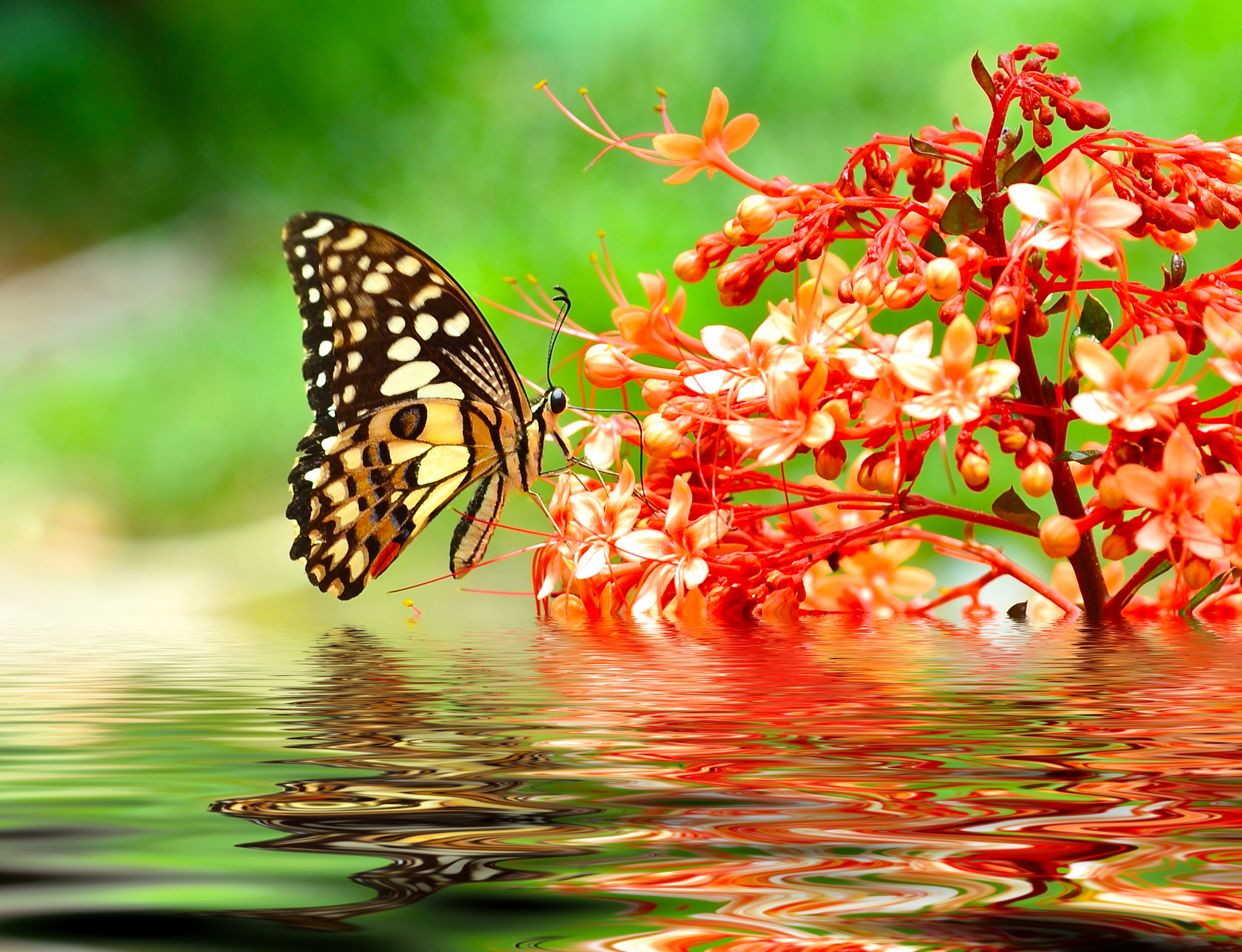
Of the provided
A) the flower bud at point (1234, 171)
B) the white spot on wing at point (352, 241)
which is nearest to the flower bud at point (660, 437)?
the flower bud at point (1234, 171)

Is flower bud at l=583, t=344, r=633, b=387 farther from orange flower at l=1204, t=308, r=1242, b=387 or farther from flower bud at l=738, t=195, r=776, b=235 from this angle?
orange flower at l=1204, t=308, r=1242, b=387

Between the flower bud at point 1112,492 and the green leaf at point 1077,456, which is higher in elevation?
the green leaf at point 1077,456

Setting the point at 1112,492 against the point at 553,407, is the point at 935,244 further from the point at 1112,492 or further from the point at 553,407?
the point at 553,407

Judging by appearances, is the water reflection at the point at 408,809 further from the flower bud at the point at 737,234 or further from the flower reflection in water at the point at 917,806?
the flower bud at the point at 737,234

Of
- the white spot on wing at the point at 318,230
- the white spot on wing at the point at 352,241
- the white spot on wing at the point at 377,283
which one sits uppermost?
the white spot on wing at the point at 318,230

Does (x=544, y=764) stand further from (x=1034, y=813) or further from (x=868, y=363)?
(x=868, y=363)

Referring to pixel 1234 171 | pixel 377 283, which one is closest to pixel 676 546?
pixel 1234 171
